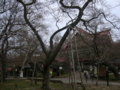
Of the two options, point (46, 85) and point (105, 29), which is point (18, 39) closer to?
point (46, 85)

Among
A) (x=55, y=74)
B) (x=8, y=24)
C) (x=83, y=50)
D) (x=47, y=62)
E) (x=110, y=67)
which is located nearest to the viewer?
(x=47, y=62)

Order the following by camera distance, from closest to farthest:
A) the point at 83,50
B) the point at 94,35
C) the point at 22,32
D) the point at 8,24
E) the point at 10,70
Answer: the point at 22,32 < the point at 8,24 < the point at 94,35 < the point at 83,50 < the point at 10,70

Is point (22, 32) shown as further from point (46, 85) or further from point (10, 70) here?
point (10, 70)

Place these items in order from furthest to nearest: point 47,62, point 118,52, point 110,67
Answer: point 110,67 → point 118,52 → point 47,62

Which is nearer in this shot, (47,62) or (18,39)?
(47,62)

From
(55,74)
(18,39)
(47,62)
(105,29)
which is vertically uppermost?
(105,29)

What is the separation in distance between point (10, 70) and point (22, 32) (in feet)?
86.4

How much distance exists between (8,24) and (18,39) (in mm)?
2033

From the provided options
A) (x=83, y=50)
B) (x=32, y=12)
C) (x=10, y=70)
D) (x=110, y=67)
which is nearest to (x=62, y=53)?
(x=83, y=50)

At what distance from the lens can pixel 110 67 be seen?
2148 cm

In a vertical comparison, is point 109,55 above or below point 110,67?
above

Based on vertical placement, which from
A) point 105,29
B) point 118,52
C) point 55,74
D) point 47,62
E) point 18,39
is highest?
point 105,29

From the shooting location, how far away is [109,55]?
2048 cm

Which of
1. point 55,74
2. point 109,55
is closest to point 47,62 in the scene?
point 109,55
